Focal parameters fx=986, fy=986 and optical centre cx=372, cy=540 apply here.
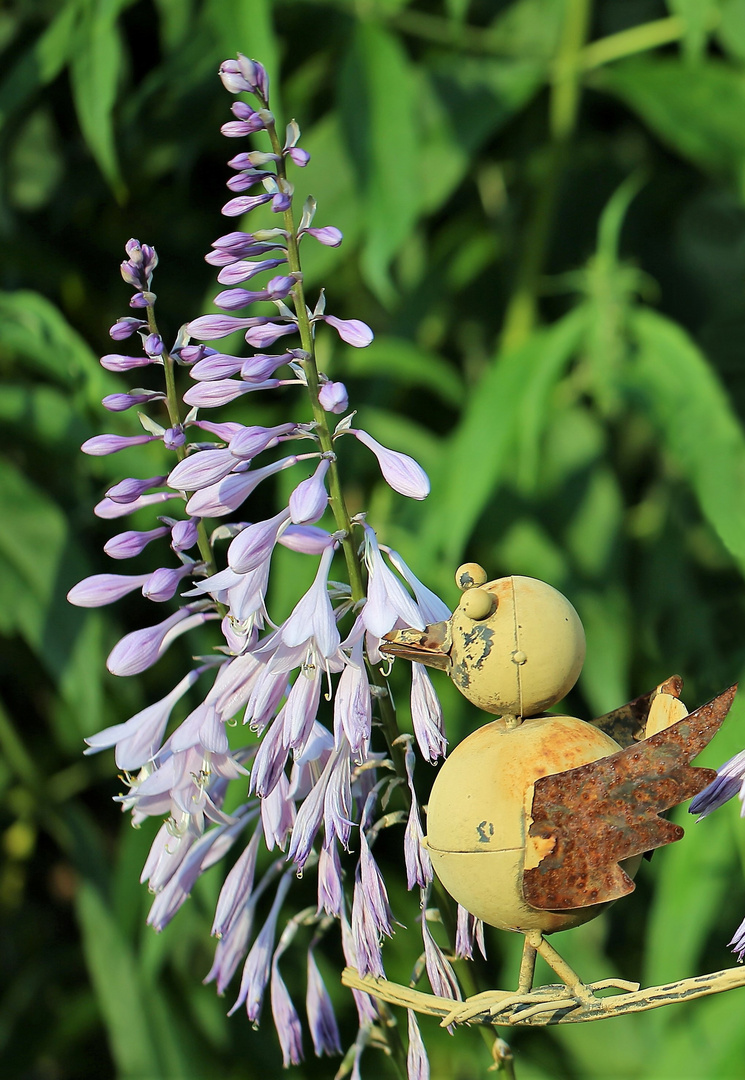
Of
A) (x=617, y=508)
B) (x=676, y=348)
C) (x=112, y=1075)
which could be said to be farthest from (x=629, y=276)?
(x=112, y=1075)

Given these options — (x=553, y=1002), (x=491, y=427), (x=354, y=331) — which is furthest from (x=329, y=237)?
(x=491, y=427)

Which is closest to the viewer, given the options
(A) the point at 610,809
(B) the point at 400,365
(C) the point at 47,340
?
(A) the point at 610,809

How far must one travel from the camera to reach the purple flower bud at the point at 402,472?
0.98 ft

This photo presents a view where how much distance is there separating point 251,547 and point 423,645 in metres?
0.06

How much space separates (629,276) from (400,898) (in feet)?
2.08

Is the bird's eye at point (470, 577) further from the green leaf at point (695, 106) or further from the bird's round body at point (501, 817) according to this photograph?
the green leaf at point (695, 106)

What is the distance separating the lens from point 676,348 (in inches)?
33.0

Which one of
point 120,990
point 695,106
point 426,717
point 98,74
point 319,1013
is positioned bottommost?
point 120,990

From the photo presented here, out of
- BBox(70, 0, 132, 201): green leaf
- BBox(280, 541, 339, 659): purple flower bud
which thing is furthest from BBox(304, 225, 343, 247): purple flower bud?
→ BBox(70, 0, 132, 201): green leaf

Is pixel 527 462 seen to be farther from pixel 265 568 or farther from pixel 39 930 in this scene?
pixel 39 930

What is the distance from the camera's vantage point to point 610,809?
10.8 inches

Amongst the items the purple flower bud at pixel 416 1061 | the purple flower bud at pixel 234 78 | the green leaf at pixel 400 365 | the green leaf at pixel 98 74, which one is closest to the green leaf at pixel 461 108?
the green leaf at pixel 400 365

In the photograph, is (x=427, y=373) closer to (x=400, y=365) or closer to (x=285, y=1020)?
(x=400, y=365)

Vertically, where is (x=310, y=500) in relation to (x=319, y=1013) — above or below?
above
